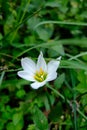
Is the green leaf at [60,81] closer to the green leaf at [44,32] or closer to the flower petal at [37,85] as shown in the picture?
the flower petal at [37,85]

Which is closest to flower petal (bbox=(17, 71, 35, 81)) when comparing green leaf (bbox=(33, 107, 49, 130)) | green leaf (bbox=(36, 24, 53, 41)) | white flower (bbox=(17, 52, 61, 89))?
white flower (bbox=(17, 52, 61, 89))

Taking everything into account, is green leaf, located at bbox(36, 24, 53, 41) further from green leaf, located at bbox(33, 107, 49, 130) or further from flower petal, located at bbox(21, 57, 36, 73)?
green leaf, located at bbox(33, 107, 49, 130)

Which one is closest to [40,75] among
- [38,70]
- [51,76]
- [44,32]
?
[38,70]

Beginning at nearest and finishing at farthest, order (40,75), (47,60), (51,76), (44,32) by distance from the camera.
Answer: (51,76) < (40,75) < (47,60) < (44,32)

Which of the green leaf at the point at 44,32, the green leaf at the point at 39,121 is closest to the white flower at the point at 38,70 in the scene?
the green leaf at the point at 39,121

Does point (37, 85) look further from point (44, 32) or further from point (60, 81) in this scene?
point (44, 32)

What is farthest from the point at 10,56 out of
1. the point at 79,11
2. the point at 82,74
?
the point at 79,11

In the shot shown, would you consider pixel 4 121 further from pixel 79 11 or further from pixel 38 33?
pixel 79 11
